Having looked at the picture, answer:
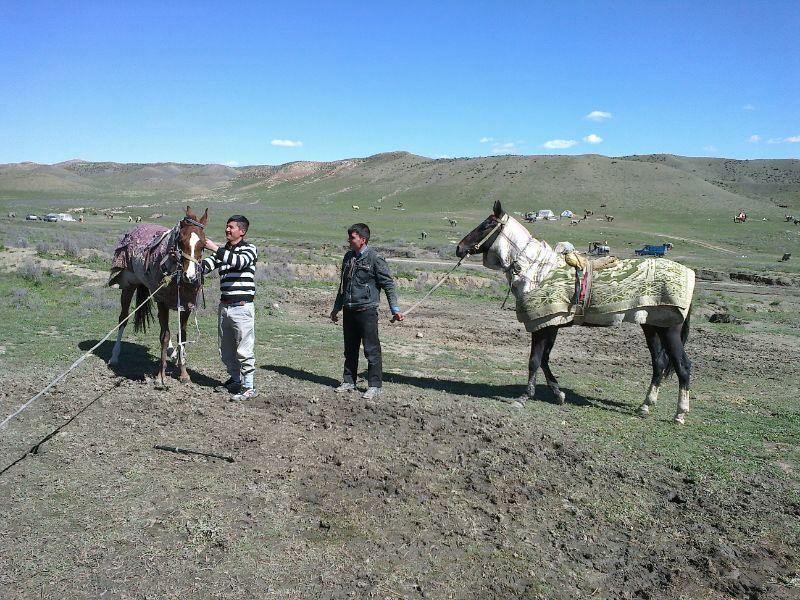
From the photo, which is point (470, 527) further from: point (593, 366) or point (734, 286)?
point (734, 286)

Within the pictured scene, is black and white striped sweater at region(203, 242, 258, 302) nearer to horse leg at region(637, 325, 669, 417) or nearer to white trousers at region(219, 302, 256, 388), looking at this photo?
white trousers at region(219, 302, 256, 388)

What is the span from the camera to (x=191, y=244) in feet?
23.2

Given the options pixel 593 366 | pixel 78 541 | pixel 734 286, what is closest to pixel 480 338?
pixel 593 366

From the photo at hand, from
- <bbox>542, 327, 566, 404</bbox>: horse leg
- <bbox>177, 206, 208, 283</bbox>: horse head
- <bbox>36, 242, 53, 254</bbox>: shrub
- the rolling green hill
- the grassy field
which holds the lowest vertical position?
the grassy field

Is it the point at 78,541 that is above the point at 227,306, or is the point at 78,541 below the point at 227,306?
below

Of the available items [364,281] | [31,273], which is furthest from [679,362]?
[31,273]

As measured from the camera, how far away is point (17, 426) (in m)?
6.10

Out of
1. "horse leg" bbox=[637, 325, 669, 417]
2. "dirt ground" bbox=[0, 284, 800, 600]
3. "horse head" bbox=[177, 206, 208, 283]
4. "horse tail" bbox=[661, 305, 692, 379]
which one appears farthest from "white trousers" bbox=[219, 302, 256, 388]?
"horse tail" bbox=[661, 305, 692, 379]

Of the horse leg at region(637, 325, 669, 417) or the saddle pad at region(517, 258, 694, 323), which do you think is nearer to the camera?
the saddle pad at region(517, 258, 694, 323)

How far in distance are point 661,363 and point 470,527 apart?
4.85m

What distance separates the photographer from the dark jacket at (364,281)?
7.71 m

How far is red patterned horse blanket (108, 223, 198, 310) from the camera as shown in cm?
750

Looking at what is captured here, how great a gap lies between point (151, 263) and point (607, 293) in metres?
6.01

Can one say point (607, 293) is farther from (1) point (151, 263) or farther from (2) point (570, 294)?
(1) point (151, 263)
